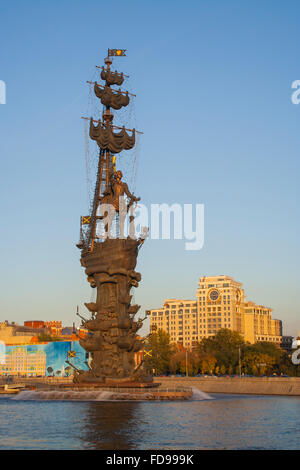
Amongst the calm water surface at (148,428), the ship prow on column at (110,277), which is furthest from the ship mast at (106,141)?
the calm water surface at (148,428)

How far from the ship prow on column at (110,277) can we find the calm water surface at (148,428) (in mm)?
19584

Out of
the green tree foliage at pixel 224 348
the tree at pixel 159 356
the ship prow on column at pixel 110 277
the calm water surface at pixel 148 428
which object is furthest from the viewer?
the tree at pixel 159 356

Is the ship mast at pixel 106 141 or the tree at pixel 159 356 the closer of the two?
the ship mast at pixel 106 141

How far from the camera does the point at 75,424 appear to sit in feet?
161

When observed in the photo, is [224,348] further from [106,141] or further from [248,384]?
[106,141]

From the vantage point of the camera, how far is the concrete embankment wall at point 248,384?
10831 centimetres

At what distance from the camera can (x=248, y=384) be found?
113 metres

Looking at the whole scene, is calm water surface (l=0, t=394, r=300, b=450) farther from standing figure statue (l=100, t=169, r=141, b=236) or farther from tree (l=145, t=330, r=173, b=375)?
tree (l=145, t=330, r=173, b=375)

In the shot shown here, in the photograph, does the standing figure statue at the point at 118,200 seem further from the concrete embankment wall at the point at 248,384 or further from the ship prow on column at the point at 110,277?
the concrete embankment wall at the point at 248,384

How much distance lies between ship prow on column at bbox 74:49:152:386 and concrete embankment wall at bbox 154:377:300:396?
30.0m

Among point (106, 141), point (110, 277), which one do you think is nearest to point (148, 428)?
point (110, 277)
